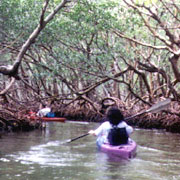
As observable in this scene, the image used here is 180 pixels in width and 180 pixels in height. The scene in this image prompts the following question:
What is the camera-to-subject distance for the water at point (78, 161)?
17.3 ft

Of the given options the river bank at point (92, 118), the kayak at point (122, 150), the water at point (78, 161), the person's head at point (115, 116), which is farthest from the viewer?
the river bank at point (92, 118)

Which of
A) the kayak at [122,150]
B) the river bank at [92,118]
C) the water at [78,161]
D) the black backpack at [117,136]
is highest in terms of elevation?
the river bank at [92,118]

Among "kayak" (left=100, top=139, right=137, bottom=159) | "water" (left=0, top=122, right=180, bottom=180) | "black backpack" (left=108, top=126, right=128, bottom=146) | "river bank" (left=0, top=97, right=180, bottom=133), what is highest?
"river bank" (left=0, top=97, right=180, bottom=133)

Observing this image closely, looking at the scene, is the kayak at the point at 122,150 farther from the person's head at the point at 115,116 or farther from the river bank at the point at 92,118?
the river bank at the point at 92,118

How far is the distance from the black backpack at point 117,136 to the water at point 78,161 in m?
0.34

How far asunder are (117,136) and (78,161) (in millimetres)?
1001

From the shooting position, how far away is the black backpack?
6.95 m

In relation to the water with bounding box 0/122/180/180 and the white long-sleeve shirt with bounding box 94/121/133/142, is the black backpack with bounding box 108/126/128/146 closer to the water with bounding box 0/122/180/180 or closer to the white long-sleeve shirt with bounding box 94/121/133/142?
the white long-sleeve shirt with bounding box 94/121/133/142

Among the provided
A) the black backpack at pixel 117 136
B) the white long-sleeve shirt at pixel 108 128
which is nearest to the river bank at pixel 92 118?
the white long-sleeve shirt at pixel 108 128

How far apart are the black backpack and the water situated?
0.34m

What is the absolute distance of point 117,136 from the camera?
702cm

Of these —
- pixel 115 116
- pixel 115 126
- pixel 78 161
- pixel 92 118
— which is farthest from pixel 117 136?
pixel 92 118

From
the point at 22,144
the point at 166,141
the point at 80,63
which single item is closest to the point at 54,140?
the point at 22,144

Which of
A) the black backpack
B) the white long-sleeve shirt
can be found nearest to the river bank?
the white long-sleeve shirt
